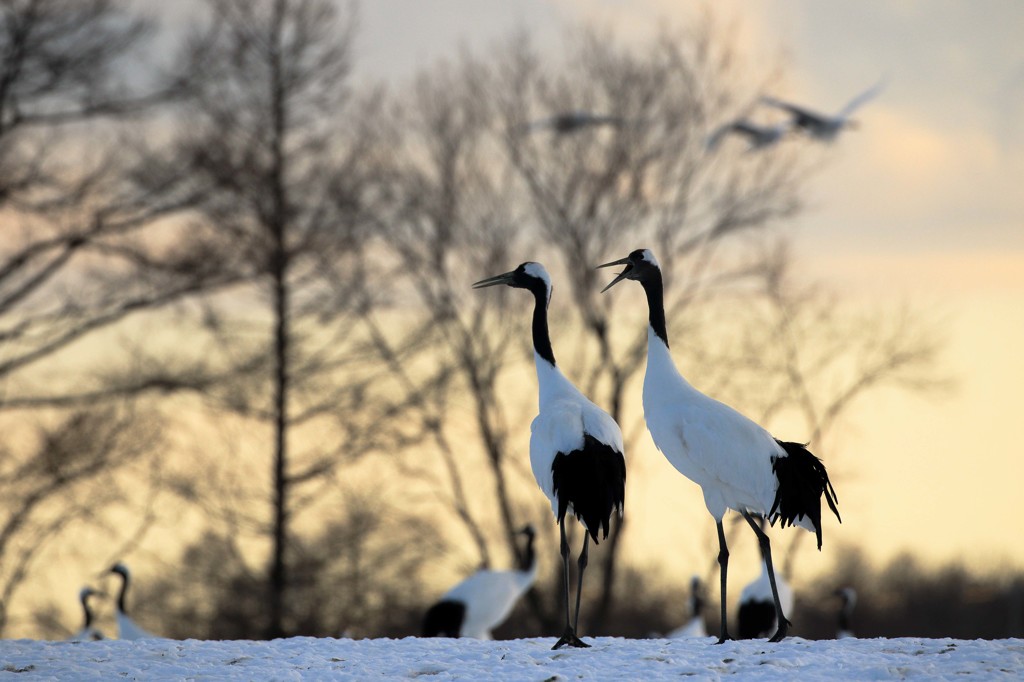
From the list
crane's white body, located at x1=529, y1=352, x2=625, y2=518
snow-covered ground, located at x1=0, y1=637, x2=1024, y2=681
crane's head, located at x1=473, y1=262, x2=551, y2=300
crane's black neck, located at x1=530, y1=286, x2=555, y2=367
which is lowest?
snow-covered ground, located at x1=0, y1=637, x2=1024, y2=681

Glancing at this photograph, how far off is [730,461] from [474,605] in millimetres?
7747

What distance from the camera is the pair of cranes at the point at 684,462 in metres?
12.4

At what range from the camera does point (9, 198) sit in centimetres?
2325

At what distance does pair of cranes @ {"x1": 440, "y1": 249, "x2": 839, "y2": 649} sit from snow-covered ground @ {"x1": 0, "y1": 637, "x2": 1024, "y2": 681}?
58cm

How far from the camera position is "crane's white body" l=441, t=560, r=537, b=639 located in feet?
63.6

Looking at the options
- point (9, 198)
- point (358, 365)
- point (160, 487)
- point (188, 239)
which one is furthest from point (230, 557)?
point (9, 198)

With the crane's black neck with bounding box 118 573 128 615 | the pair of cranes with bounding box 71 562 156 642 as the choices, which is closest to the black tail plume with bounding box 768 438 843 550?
the pair of cranes with bounding box 71 562 156 642

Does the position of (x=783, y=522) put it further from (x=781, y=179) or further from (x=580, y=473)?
(x=781, y=179)

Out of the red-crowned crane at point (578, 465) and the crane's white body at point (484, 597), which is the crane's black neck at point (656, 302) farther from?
the crane's white body at point (484, 597)

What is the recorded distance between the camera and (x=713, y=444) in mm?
12383

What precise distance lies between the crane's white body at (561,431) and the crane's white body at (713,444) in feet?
1.34

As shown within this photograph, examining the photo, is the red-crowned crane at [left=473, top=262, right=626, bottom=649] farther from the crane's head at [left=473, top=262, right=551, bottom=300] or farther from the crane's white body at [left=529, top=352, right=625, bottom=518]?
the crane's head at [left=473, top=262, right=551, bottom=300]

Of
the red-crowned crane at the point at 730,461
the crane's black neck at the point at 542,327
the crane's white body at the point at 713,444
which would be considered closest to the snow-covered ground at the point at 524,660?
the red-crowned crane at the point at 730,461

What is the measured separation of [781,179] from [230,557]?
42.2 ft
